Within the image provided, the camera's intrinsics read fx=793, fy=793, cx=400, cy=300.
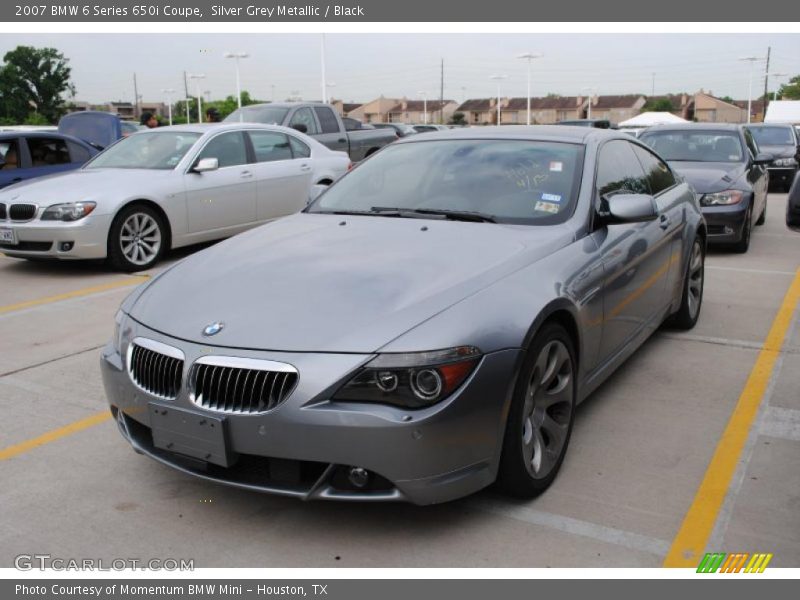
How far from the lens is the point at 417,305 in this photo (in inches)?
118

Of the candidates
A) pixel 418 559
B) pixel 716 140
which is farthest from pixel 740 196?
pixel 418 559

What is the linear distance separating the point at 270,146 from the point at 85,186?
2387 mm

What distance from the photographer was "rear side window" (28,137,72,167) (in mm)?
10586

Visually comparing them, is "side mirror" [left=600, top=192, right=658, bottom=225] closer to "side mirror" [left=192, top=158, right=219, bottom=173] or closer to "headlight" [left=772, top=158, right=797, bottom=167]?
"side mirror" [left=192, top=158, right=219, bottom=173]

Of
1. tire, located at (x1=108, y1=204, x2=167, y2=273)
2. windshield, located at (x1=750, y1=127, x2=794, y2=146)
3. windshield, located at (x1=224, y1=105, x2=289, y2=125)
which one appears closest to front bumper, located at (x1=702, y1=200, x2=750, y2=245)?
tire, located at (x1=108, y1=204, x2=167, y2=273)

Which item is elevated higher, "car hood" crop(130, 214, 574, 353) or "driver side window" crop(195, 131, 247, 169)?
"driver side window" crop(195, 131, 247, 169)

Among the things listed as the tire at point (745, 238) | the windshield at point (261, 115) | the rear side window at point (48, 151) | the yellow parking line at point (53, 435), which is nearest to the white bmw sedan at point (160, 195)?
the rear side window at point (48, 151)

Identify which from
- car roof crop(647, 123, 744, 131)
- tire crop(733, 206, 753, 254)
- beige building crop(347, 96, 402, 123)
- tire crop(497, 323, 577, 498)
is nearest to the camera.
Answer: tire crop(497, 323, 577, 498)

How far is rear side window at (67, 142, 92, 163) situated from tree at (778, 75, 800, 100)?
331 ft

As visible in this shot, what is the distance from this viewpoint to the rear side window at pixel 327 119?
14219mm

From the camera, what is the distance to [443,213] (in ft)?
13.3

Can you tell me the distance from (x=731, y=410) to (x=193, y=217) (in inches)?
246

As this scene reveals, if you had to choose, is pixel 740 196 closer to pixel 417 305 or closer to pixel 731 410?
A: pixel 731 410

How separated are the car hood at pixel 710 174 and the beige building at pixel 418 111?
105823 mm
